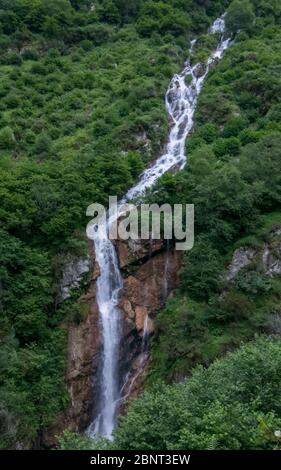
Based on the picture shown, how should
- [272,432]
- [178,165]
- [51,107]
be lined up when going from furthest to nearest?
[51,107] < [178,165] < [272,432]

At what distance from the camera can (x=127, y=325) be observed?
22.8 metres

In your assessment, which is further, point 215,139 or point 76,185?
point 215,139

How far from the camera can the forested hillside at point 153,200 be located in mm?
13852

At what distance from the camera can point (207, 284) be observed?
2230cm

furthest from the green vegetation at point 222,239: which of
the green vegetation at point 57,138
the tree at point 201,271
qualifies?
the green vegetation at point 57,138

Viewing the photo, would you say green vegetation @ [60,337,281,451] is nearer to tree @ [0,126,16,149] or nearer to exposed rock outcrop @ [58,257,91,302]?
exposed rock outcrop @ [58,257,91,302]

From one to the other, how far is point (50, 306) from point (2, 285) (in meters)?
2.48

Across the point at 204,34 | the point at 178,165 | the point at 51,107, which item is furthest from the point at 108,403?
the point at 204,34

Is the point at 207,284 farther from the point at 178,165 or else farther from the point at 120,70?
the point at 120,70

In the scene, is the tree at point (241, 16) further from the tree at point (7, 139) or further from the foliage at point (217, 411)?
the foliage at point (217, 411)

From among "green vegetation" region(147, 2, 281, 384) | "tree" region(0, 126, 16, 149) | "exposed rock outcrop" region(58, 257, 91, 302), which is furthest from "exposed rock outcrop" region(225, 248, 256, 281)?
"tree" region(0, 126, 16, 149)

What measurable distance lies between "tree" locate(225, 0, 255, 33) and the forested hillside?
0.46 ft

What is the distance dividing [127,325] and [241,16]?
126 feet

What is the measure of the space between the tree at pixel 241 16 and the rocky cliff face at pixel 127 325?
33.8 metres
